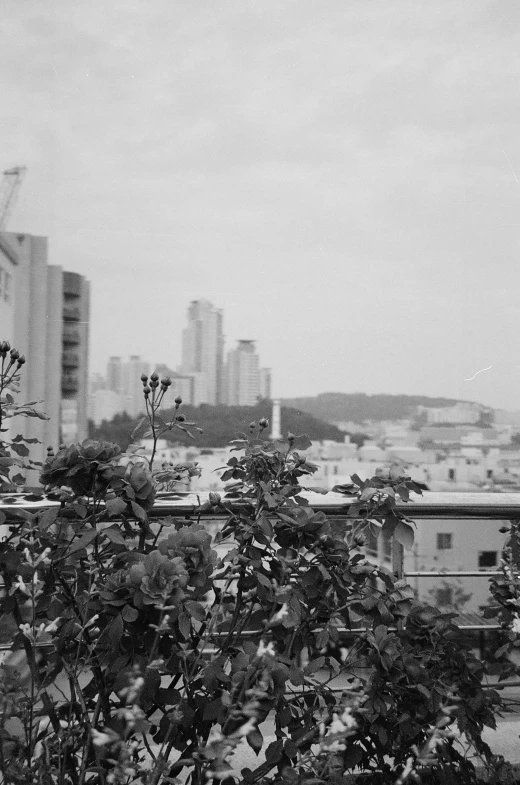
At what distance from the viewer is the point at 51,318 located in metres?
24.6

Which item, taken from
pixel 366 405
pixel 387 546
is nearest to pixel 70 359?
pixel 366 405

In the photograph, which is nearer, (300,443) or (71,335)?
(300,443)

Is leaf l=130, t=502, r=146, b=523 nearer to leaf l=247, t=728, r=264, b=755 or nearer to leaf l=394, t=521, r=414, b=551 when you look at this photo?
leaf l=247, t=728, r=264, b=755

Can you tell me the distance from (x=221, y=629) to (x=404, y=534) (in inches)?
13.9

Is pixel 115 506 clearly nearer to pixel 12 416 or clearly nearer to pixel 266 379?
pixel 12 416

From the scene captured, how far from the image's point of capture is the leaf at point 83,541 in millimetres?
1092

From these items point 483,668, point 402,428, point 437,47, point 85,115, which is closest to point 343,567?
point 483,668

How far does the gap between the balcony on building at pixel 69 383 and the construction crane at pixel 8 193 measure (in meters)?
5.98

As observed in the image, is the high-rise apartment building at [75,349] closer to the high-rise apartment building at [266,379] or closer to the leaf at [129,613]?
the high-rise apartment building at [266,379]

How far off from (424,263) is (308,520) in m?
28.9

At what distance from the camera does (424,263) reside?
94.9 ft

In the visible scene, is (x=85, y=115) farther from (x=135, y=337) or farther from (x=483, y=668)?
(x=483, y=668)

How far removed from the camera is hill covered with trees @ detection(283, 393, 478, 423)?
17.8 m

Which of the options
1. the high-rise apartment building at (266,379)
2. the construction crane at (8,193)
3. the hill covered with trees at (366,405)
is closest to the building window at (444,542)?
the hill covered with trees at (366,405)
